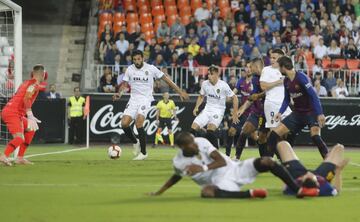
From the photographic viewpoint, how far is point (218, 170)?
10805 millimetres

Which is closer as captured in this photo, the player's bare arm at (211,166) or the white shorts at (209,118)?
the player's bare arm at (211,166)

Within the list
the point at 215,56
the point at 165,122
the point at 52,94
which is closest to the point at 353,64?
the point at 215,56

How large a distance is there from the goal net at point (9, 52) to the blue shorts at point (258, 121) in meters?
5.56

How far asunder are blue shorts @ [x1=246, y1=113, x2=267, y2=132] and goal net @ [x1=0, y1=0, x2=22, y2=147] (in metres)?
5.56

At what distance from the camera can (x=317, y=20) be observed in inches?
1305

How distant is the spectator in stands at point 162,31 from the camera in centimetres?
3222

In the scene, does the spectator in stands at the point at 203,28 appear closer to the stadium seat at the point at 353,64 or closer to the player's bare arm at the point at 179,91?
the stadium seat at the point at 353,64

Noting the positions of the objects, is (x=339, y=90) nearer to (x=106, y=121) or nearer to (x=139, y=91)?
(x=106, y=121)

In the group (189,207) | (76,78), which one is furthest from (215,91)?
(76,78)

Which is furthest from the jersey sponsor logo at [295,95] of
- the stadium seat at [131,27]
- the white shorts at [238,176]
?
the stadium seat at [131,27]

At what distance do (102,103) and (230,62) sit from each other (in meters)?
4.71

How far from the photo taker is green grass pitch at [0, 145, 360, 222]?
31.3 feet

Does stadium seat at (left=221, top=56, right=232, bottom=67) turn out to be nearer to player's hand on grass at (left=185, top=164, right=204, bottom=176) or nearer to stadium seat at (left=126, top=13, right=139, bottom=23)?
stadium seat at (left=126, top=13, right=139, bottom=23)

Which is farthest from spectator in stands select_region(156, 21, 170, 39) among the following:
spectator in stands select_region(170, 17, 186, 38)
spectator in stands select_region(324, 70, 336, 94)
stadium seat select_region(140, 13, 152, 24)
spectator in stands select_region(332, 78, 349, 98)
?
spectator in stands select_region(332, 78, 349, 98)
